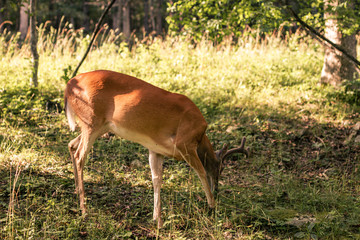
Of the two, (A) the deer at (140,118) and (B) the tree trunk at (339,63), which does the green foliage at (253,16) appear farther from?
(A) the deer at (140,118)

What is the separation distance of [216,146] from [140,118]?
262 cm

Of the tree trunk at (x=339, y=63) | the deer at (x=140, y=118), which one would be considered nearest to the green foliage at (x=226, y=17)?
the tree trunk at (x=339, y=63)

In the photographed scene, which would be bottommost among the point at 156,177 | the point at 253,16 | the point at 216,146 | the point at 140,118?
the point at 216,146

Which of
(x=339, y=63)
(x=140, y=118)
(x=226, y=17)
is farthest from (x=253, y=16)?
(x=140, y=118)

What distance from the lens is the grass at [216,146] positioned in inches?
142

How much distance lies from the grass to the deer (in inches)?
13.8

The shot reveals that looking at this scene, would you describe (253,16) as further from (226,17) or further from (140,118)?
(140,118)

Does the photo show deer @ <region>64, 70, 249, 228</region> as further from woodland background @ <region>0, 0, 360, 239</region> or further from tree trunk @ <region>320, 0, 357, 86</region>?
tree trunk @ <region>320, 0, 357, 86</region>

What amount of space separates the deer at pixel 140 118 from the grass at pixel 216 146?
351 mm

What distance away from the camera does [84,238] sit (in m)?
3.36

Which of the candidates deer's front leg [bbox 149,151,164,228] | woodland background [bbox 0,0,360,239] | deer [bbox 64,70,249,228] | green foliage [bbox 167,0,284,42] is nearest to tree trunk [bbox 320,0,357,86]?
woodland background [bbox 0,0,360,239]

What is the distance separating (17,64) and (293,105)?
6.10m

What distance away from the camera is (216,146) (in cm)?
602

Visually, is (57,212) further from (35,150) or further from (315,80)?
(315,80)
